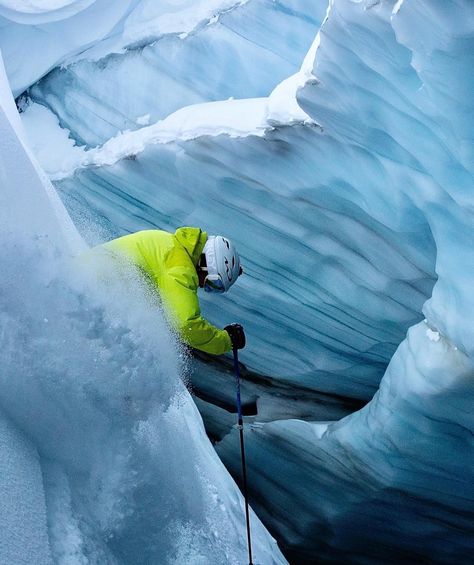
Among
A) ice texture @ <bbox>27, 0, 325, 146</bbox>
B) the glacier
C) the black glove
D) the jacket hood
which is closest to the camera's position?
the glacier

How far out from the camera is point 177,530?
228 centimetres

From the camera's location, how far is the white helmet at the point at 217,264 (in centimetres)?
289

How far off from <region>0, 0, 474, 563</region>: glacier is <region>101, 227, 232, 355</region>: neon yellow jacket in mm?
290

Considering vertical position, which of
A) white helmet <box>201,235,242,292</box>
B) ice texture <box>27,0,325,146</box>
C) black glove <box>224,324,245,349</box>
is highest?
ice texture <box>27,0,325,146</box>

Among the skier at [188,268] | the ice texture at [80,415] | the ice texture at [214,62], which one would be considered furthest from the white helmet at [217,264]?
the ice texture at [214,62]

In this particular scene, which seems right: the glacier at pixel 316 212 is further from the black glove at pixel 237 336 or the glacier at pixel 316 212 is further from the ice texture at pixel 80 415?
the black glove at pixel 237 336

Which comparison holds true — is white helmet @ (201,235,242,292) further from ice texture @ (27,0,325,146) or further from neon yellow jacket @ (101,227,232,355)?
ice texture @ (27,0,325,146)

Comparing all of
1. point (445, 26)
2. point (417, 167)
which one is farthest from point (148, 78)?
point (445, 26)

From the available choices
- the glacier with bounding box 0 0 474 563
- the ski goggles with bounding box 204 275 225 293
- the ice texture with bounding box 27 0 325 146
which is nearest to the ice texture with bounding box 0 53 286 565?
the glacier with bounding box 0 0 474 563

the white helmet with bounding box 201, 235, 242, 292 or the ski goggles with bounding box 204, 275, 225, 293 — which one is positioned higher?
the white helmet with bounding box 201, 235, 242, 292

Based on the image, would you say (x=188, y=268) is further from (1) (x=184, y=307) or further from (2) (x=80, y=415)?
(2) (x=80, y=415)

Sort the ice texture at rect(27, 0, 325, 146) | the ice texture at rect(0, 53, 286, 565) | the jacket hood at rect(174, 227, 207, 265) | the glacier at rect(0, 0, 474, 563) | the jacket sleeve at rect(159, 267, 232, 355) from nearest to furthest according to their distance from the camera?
the ice texture at rect(0, 53, 286, 565) < the glacier at rect(0, 0, 474, 563) < the jacket sleeve at rect(159, 267, 232, 355) < the jacket hood at rect(174, 227, 207, 265) < the ice texture at rect(27, 0, 325, 146)

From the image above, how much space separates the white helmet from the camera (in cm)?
289

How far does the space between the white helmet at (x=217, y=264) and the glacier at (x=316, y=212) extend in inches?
18.8
